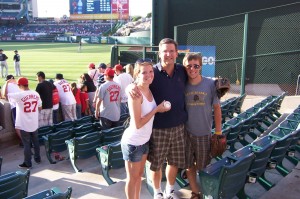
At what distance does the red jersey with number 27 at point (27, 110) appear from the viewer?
17.6 feet

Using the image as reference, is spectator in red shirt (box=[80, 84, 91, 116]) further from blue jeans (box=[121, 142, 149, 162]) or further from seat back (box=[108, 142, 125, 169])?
blue jeans (box=[121, 142, 149, 162])

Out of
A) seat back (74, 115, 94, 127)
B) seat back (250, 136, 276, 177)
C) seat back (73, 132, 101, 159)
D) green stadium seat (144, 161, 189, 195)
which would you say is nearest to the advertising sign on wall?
seat back (74, 115, 94, 127)

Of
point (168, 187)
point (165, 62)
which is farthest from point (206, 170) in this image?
point (165, 62)

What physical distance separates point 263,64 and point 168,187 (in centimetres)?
844

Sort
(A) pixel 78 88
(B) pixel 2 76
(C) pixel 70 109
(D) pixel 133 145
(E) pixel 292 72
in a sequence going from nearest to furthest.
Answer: (D) pixel 133 145 → (C) pixel 70 109 → (A) pixel 78 88 → (E) pixel 292 72 → (B) pixel 2 76

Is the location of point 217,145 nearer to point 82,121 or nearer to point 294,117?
point 294,117

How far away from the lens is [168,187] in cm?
329

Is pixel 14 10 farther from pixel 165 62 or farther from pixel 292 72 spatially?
pixel 165 62

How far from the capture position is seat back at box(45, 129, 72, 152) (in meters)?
5.36

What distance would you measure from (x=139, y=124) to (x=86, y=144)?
2.32 metres

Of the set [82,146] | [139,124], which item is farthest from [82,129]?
[139,124]

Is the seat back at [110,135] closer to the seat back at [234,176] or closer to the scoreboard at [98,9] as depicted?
the seat back at [234,176]

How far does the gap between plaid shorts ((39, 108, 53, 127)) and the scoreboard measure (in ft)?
201

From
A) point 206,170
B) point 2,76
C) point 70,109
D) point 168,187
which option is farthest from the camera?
point 2,76
